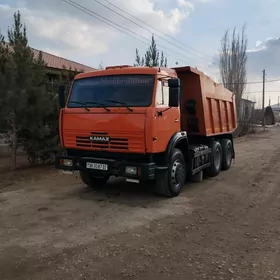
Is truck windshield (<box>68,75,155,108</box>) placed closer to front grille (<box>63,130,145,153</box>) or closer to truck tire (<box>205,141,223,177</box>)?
front grille (<box>63,130,145,153</box>)

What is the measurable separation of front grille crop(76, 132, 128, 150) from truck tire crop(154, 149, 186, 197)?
92 cm

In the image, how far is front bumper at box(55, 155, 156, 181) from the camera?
19.6 feet

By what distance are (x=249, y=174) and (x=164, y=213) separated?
4.76m

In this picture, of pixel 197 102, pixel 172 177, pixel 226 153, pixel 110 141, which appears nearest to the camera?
pixel 110 141

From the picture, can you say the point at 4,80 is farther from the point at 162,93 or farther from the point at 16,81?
the point at 162,93

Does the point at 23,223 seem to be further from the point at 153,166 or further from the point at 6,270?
the point at 153,166

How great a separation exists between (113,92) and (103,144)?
1.03m

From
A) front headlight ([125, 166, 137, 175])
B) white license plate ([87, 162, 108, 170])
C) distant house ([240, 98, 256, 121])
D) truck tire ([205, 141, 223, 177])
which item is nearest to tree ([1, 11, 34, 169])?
white license plate ([87, 162, 108, 170])

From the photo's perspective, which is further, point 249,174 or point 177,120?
point 249,174

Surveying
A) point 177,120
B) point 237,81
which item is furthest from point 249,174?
point 237,81

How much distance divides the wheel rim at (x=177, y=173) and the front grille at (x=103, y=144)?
4.13ft

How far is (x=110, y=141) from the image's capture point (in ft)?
20.4

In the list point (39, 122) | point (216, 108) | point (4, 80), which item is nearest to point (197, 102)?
point (216, 108)

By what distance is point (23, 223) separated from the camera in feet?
17.3
